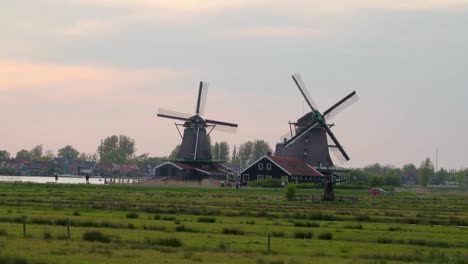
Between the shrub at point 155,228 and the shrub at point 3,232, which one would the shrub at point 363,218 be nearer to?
the shrub at point 155,228

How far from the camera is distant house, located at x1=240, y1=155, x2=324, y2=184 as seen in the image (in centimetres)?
13288

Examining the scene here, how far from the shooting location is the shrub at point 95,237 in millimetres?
36547

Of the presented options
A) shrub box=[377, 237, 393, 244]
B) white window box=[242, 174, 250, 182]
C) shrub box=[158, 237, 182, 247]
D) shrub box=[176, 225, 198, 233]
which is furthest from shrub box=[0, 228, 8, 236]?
white window box=[242, 174, 250, 182]

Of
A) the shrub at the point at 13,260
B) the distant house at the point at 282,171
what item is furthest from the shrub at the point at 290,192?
the shrub at the point at 13,260

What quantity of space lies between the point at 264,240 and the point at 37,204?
92.5 feet

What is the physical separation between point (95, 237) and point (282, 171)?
9695cm

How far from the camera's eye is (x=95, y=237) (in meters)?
36.9

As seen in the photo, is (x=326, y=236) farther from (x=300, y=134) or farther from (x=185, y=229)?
(x=300, y=134)

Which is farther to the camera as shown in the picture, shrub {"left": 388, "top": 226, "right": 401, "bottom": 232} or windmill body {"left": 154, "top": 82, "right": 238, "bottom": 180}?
windmill body {"left": 154, "top": 82, "right": 238, "bottom": 180}

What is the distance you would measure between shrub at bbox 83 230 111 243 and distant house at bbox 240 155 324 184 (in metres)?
92.8

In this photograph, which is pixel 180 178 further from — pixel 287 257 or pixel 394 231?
pixel 287 257

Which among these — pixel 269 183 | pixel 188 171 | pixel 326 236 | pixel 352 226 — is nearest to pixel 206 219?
pixel 352 226

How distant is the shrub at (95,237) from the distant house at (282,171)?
92.8 metres

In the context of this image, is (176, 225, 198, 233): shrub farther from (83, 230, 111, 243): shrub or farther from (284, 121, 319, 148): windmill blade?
(284, 121, 319, 148): windmill blade
